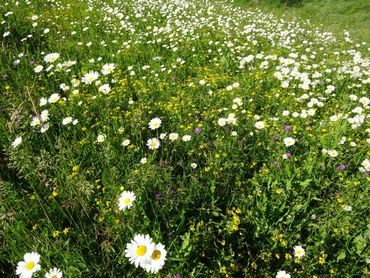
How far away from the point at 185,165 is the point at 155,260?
150 cm

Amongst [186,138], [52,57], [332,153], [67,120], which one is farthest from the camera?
[52,57]

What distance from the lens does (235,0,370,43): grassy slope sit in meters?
8.24

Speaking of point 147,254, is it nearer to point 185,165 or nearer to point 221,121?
point 185,165

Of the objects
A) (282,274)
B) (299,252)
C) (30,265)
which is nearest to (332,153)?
(299,252)

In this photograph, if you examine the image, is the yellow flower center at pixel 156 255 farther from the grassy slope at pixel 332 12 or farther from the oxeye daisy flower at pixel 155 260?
the grassy slope at pixel 332 12

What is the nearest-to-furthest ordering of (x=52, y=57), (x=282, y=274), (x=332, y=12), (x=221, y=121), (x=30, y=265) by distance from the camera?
(x=30, y=265), (x=282, y=274), (x=221, y=121), (x=52, y=57), (x=332, y=12)

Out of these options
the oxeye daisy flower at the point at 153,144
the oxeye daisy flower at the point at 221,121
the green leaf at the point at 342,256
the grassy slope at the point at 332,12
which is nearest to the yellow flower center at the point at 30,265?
the oxeye daisy flower at the point at 153,144

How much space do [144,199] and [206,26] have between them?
583cm

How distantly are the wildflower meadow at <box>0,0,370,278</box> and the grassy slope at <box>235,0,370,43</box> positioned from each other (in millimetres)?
2945

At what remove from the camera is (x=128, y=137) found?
332 centimetres

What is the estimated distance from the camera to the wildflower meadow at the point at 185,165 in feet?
7.04

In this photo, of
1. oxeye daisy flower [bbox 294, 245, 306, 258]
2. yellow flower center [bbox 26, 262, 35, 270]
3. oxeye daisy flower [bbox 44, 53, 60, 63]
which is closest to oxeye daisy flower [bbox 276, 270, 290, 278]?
oxeye daisy flower [bbox 294, 245, 306, 258]

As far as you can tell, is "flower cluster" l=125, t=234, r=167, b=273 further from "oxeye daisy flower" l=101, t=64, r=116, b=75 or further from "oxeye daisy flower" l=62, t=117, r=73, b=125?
"oxeye daisy flower" l=101, t=64, r=116, b=75

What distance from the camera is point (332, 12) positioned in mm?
9445
